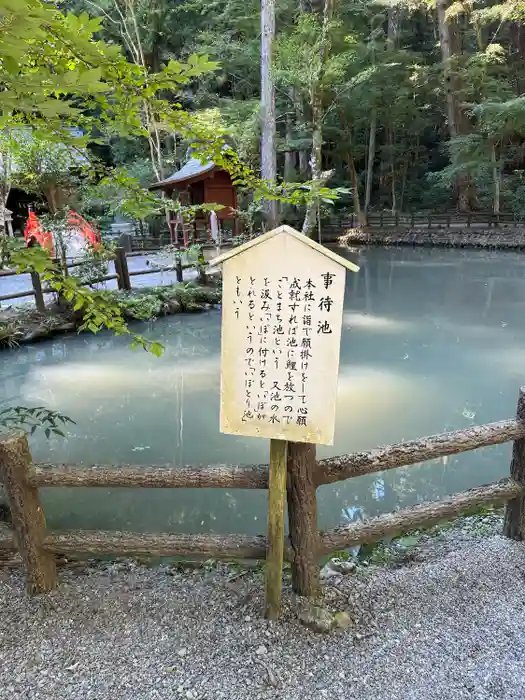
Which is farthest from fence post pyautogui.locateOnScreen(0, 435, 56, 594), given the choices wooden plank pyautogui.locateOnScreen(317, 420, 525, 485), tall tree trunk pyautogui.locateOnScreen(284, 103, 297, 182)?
tall tree trunk pyautogui.locateOnScreen(284, 103, 297, 182)

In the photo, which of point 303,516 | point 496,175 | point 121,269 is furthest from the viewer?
point 496,175

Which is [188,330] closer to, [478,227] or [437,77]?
[478,227]

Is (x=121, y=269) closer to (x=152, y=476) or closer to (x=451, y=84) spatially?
(x=152, y=476)

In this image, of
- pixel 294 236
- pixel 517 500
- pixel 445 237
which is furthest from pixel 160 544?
pixel 445 237

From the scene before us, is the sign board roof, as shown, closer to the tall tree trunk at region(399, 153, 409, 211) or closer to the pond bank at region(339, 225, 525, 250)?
the pond bank at region(339, 225, 525, 250)

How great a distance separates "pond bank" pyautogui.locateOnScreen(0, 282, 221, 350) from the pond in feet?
0.84

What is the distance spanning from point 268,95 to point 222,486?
14.2m

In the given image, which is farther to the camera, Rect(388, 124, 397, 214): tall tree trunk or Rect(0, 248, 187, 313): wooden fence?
Rect(388, 124, 397, 214): tall tree trunk

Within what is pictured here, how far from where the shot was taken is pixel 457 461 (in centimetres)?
467

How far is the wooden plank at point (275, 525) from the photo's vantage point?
220cm

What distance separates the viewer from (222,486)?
243cm

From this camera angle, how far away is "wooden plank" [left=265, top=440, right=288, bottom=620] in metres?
2.20

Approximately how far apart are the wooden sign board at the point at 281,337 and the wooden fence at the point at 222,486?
11.9 inches

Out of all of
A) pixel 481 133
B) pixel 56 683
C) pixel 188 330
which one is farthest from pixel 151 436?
pixel 481 133
